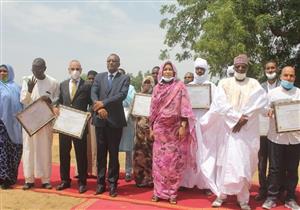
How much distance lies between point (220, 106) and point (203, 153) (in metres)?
1.09

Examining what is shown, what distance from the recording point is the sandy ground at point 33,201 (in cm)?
632

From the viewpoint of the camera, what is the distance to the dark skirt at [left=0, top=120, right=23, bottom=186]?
7.47m

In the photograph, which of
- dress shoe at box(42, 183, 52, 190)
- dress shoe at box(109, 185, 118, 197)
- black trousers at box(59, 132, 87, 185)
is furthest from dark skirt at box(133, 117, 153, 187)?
dress shoe at box(42, 183, 52, 190)

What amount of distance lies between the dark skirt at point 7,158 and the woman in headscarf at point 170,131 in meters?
2.63

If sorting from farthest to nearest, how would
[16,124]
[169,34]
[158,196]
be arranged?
[169,34] < [16,124] < [158,196]

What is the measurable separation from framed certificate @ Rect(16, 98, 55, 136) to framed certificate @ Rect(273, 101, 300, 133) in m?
3.55

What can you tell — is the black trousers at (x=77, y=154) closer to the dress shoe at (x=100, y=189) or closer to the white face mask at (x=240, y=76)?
the dress shoe at (x=100, y=189)

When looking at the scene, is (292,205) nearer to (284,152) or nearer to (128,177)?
(284,152)

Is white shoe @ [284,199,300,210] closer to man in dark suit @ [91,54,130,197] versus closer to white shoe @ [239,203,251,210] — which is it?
white shoe @ [239,203,251,210]

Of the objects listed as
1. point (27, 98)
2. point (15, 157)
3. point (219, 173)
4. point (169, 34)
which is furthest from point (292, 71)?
point (169, 34)

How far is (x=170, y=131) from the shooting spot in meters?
6.55

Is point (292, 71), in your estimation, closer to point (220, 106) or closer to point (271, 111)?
point (271, 111)

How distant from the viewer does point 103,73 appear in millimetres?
7086

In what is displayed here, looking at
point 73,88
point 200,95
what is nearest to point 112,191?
point 73,88
